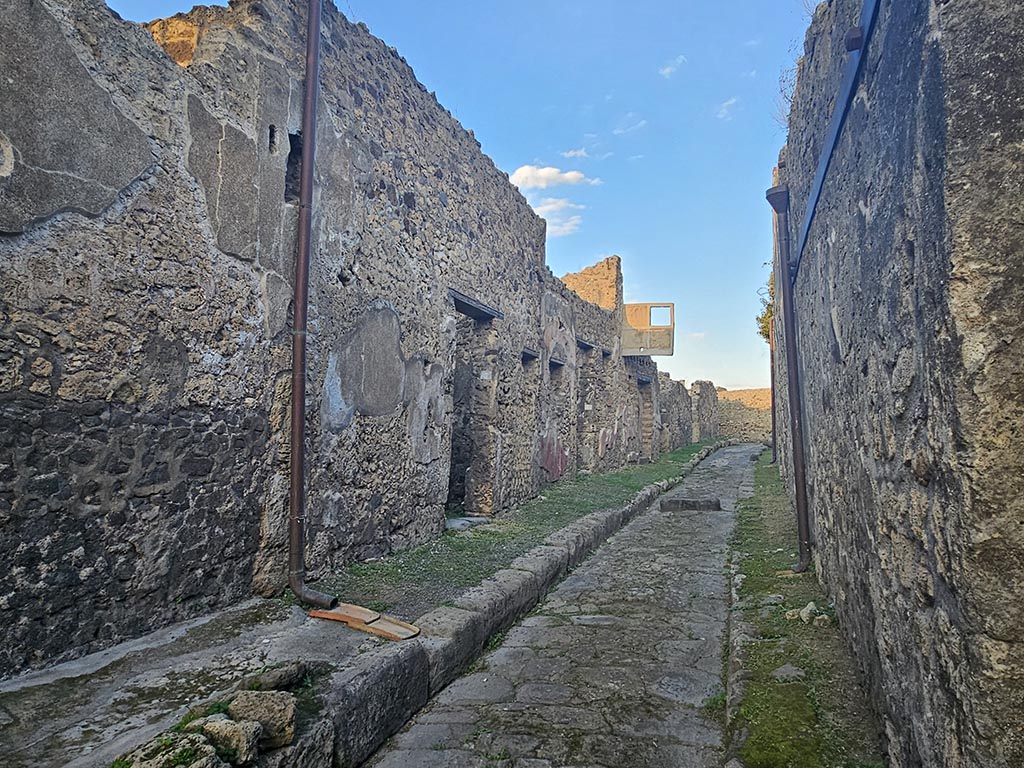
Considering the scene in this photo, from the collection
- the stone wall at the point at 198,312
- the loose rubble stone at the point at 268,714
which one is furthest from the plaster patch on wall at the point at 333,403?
the loose rubble stone at the point at 268,714

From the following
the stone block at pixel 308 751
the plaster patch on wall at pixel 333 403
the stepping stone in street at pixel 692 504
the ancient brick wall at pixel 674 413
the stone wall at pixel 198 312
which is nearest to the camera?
the stone block at pixel 308 751

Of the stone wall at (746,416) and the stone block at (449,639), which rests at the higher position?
the stone wall at (746,416)

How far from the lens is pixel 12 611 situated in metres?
2.13

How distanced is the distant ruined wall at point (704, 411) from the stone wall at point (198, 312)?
60.4 feet

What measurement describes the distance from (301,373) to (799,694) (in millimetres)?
2662

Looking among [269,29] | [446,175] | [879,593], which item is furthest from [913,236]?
[446,175]

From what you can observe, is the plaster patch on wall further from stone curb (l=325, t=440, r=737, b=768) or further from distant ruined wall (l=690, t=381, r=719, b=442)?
distant ruined wall (l=690, t=381, r=719, b=442)

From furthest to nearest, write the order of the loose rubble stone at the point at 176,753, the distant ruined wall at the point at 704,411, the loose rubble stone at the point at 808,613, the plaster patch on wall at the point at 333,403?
1. the distant ruined wall at the point at 704,411
2. the plaster patch on wall at the point at 333,403
3. the loose rubble stone at the point at 808,613
4. the loose rubble stone at the point at 176,753

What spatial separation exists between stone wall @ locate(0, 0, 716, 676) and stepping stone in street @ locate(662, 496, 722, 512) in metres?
3.46

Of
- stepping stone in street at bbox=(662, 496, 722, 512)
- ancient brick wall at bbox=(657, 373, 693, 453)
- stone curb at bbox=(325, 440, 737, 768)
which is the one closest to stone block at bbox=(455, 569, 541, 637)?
stone curb at bbox=(325, 440, 737, 768)

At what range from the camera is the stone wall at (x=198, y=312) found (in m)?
2.26

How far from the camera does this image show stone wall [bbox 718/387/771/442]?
28.3m

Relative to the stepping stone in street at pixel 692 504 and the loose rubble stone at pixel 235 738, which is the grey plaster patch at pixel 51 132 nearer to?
the loose rubble stone at pixel 235 738

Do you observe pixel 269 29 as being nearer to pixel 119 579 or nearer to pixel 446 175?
pixel 446 175
